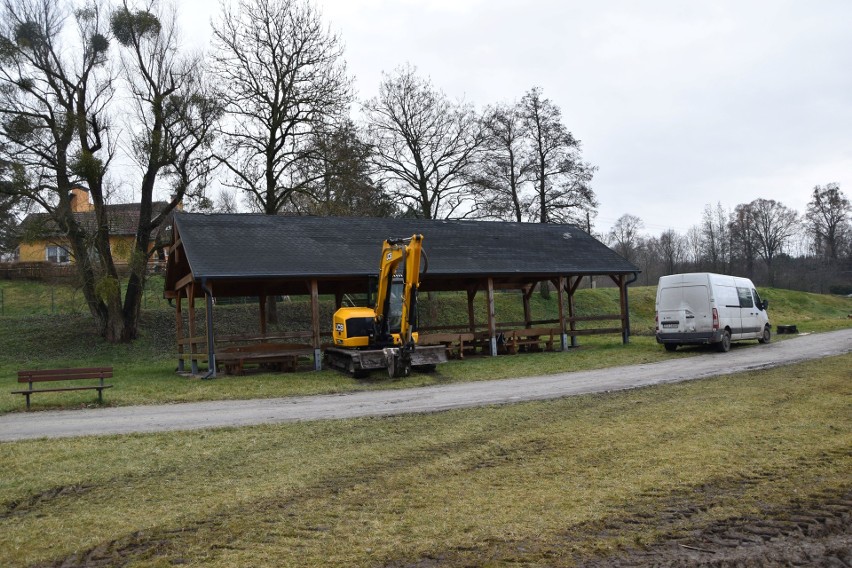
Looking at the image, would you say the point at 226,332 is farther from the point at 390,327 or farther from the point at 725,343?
the point at 725,343

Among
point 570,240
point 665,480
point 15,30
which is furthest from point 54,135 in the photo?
point 665,480

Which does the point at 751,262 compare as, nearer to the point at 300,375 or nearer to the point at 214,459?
the point at 300,375

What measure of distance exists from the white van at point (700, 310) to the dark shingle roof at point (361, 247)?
12.0 ft

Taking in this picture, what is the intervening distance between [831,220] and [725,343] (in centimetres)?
5043

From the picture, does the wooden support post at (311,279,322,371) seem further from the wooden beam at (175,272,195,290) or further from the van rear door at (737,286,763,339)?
the van rear door at (737,286,763,339)

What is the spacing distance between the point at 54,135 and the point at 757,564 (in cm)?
2475

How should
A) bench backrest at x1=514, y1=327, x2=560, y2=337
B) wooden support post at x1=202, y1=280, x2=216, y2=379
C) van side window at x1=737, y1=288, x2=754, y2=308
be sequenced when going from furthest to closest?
bench backrest at x1=514, y1=327, x2=560, y2=337, van side window at x1=737, y1=288, x2=754, y2=308, wooden support post at x1=202, y1=280, x2=216, y2=379

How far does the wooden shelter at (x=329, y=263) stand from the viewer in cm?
1800

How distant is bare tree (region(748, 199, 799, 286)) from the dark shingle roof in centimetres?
4545

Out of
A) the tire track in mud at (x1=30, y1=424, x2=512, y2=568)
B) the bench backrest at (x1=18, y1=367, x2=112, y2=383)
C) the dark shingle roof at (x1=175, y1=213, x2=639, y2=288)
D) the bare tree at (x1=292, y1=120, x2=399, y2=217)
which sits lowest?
the tire track in mud at (x1=30, y1=424, x2=512, y2=568)

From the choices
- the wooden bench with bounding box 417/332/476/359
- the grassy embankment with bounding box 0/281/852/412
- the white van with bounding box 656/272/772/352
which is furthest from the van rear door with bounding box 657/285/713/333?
the wooden bench with bounding box 417/332/476/359

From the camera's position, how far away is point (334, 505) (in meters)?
5.85

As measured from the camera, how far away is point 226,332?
91.0 ft

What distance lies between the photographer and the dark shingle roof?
18.3 meters
